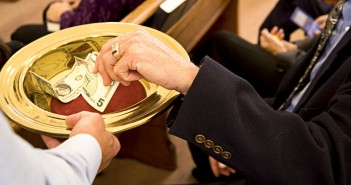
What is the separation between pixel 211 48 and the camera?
4.73 feet

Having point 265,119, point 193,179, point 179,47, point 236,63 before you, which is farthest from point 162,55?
point 193,179

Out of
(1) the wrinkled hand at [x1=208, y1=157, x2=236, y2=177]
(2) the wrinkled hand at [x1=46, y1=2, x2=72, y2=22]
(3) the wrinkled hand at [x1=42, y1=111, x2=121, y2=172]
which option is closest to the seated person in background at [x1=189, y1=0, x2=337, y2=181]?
(1) the wrinkled hand at [x1=208, y1=157, x2=236, y2=177]

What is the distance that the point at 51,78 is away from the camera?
2.38 feet

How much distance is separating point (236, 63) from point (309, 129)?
70 cm

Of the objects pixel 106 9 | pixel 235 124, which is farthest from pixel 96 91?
pixel 106 9

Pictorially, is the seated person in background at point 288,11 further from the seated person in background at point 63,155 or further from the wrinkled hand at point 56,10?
the seated person in background at point 63,155

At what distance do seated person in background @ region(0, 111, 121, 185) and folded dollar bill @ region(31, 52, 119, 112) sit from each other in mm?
87

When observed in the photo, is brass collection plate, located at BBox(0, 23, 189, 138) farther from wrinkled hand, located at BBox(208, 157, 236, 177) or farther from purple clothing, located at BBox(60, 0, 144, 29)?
wrinkled hand, located at BBox(208, 157, 236, 177)

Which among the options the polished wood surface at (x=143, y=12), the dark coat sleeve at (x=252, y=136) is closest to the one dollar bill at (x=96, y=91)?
the dark coat sleeve at (x=252, y=136)

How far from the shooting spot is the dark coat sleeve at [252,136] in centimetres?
61

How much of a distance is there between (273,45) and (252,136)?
2.56 feet

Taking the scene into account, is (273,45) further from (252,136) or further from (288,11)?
(252,136)

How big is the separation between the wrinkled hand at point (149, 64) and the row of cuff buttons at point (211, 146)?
0.26 ft

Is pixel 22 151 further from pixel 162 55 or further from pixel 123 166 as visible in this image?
pixel 123 166
